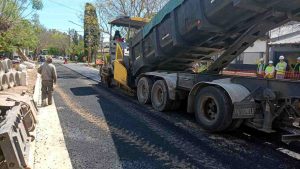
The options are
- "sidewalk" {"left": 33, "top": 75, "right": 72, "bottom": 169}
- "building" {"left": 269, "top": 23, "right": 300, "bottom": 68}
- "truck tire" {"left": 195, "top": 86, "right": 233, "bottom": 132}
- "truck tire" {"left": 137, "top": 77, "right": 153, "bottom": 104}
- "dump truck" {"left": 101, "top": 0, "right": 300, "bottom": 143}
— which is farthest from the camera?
"building" {"left": 269, "top": 23, "right": 300, "bottom": 68}

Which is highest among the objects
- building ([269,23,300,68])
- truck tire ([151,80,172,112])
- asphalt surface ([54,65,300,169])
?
building ([269,23,300,68])

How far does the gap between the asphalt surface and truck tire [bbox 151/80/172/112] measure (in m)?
0.29

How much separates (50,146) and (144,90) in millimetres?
5185

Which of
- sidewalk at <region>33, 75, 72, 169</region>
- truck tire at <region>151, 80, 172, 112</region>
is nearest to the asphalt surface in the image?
sidewalk at <region>33, 75, 72, 169</region>

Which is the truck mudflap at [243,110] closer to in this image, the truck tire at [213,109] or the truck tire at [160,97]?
the truck tire at [213,109]

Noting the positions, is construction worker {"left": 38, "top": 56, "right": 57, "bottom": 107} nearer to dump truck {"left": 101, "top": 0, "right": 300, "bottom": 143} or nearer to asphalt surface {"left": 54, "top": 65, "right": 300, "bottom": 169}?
asphalt surface {"left": 54, "top": 65, "right": 300, "bottom": 169}

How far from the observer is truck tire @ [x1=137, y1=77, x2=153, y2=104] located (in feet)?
33.9

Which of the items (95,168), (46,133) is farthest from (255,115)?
(46,133)

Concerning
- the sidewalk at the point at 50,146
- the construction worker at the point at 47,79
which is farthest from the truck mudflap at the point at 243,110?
the construction worker at the point at 47,79

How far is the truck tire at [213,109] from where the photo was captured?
662 cm

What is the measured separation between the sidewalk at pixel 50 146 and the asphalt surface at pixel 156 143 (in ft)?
0.42

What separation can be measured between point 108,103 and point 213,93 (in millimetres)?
4344

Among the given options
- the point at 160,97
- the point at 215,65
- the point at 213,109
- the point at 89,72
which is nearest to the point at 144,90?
the point at 160,97

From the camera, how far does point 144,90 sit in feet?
35.4
